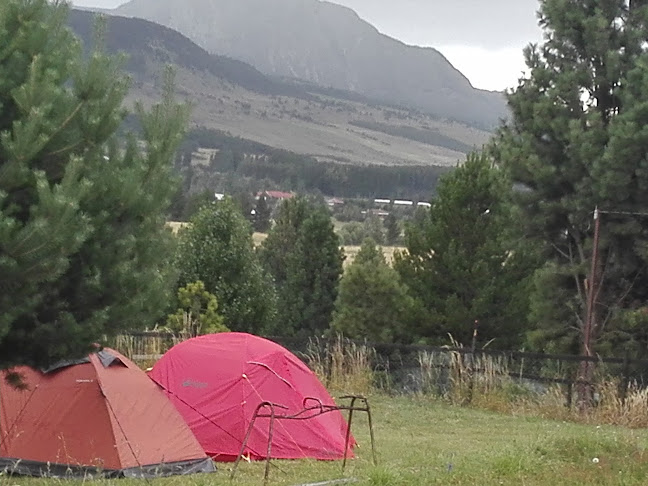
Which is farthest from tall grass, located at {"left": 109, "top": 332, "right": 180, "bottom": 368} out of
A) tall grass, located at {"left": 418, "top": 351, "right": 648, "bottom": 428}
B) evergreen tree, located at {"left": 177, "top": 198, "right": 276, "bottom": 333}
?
evergreen tree, located at {"left": 177, "top": 198, "right": 276, "bottom": 333}

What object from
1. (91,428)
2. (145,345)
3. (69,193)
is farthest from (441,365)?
(69,193)

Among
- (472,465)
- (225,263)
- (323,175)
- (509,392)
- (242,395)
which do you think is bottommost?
(323,175)

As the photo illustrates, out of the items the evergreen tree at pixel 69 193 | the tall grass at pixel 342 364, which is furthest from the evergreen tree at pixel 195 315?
the evergreen tree at pixel 69 193

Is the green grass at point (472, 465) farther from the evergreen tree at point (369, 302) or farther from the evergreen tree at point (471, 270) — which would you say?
the evergreen tree at point (369, 302)

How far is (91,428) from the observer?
10.7 meters

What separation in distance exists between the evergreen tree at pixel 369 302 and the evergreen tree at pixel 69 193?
25.1m

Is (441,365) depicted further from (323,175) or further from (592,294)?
(323,175)

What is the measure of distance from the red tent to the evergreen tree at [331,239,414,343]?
2225cm

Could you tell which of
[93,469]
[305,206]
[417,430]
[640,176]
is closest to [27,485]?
[93,469]

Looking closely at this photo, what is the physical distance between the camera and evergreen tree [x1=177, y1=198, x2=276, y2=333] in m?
26.6

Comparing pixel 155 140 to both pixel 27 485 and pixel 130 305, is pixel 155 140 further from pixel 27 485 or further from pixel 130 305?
pixel 27 485

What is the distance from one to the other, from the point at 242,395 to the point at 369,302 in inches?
896

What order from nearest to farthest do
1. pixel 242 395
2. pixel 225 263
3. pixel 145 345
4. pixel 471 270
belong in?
pixel 242 395 → pixel 145 345 → pixel 225 263 → pixel 471 270

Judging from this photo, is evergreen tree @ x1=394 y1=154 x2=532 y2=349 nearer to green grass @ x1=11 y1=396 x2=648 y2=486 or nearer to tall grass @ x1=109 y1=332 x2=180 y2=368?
tall grass @ x1=109 y1=332 x2=180 y2=368
